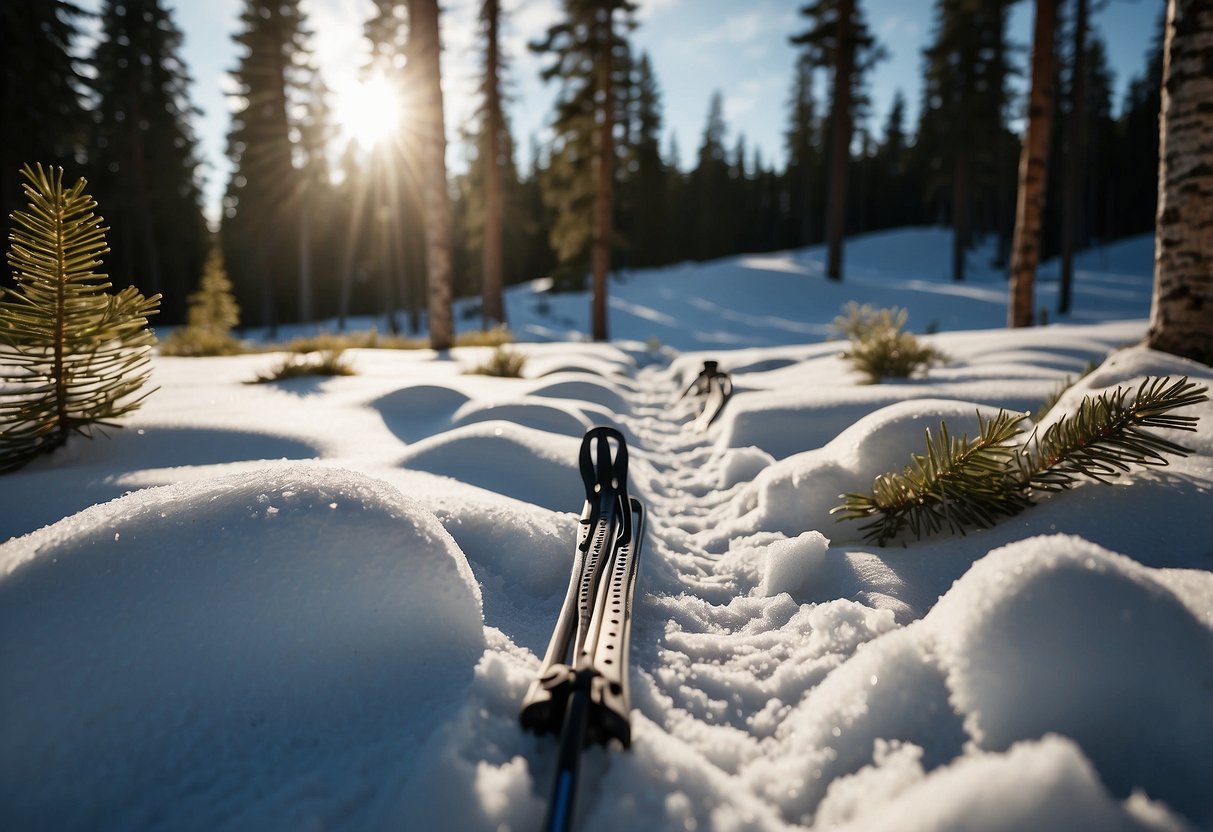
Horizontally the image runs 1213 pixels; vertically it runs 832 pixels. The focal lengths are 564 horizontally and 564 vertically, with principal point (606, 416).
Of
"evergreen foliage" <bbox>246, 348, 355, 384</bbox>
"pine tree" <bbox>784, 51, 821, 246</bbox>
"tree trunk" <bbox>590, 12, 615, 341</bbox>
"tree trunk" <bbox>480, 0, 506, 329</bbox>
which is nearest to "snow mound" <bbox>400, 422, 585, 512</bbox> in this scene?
"evergreen foliage" <bbox>246, 348, 355, 384</bbox>

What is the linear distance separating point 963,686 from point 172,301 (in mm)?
A: 34037

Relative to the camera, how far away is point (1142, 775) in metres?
0.92

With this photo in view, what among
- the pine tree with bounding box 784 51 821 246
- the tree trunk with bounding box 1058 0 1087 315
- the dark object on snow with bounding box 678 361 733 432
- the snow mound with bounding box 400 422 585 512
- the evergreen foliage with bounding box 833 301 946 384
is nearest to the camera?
the snow mound with bounding box 400 422 585 512

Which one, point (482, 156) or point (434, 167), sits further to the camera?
point (482, 156)

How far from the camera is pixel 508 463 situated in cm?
257

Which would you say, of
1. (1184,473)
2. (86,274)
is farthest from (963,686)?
(86,274)

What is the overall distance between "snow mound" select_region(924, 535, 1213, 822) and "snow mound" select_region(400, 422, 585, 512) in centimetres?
158

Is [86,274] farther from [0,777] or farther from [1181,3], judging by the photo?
[1181,3]

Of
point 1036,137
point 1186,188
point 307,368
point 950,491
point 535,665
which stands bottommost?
point 535,665

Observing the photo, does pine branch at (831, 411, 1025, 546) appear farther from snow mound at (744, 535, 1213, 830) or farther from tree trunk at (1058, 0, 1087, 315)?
tree trunk at (1058, 0, 1087, 315)

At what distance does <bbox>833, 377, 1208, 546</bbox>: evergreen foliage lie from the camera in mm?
1700

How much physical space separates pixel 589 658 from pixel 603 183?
44.9 feet

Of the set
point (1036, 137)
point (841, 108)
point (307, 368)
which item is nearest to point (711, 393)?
point (307, 368)

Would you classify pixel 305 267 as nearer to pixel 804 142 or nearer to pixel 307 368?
pixel 307 368
